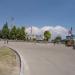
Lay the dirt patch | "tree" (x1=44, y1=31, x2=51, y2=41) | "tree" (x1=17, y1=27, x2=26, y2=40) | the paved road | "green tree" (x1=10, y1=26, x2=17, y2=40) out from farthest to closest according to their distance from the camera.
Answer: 1. "tree" (x1=44, y1=31, x2=51, y2=41)
2. "tree" (x1=17, y1=27, x2=26, y2=40)
3. "green tree" (x1=10, y1=26, x2=17, y2=40)
4. the paved road
5. the dirt patch

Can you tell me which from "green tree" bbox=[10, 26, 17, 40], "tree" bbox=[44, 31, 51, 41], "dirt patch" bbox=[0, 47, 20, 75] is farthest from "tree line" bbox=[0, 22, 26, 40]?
"dirt patch" bbox=[0, 47, 20, 75]

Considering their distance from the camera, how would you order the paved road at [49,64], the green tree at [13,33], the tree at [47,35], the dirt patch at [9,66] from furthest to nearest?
1. the tree at [47,35]
2. the green tree at [13,33]
3. the paved road at [49,64]
4. the dirt patch at [9,66]

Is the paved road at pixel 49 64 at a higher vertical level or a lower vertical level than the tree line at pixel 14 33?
lower

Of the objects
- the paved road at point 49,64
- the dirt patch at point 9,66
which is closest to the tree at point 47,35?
the paved road at point 49,64

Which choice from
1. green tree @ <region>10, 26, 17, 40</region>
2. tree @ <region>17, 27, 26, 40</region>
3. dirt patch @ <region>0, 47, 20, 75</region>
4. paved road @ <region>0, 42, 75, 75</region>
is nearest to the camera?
dirt patch @ <region>0, 47, 20, 75</region>

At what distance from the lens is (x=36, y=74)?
11836 millimetres

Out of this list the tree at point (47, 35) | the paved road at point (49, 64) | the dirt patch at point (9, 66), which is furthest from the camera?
the tree at point (47, 35)

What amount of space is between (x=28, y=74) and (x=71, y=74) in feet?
6.90

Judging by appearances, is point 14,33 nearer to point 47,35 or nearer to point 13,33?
point 13,33

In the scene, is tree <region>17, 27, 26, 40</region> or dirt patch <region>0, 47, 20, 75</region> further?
tree <region>17, 27, 26, 40</region>

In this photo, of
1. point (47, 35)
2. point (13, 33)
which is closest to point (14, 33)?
point (13, 33)

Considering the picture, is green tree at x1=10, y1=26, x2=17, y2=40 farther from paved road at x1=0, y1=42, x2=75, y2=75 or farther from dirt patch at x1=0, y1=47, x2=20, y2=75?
dirt patch at x1=0, y1=47, x2=20, y2=75

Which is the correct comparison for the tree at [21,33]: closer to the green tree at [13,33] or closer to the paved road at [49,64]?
the green tree at [13,33]

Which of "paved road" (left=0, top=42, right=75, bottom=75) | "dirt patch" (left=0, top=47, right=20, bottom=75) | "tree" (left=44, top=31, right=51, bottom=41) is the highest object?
"tree" (left=44, top=31, right=51, bottom=41)
